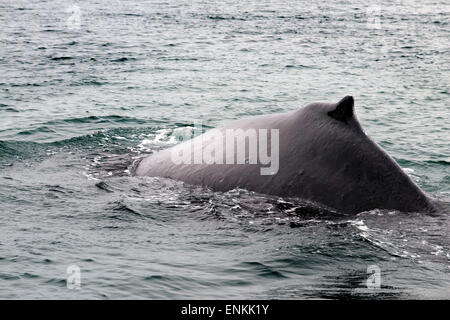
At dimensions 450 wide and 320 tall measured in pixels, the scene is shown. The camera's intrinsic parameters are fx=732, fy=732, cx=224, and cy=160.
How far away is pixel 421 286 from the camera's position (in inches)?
291

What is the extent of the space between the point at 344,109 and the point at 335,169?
74 centimetres

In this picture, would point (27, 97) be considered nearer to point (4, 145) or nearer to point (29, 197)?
point (4, 145)

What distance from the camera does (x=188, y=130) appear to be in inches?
705

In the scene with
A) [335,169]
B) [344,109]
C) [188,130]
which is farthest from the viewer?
[188,130]

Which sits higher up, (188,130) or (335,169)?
(335,169)

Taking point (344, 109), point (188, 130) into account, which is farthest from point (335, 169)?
point (188, 130)

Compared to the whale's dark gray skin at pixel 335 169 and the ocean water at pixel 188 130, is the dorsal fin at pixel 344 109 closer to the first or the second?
the whale's dark gray skin at pixel 335 169

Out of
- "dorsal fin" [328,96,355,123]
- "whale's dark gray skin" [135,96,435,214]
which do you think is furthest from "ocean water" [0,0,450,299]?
"dorsal fin" [328,96,355,123]

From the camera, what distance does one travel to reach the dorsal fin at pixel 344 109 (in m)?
8.78

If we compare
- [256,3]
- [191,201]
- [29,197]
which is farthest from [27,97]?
[256,3]

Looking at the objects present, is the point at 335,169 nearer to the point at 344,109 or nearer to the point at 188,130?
the point at 344,109

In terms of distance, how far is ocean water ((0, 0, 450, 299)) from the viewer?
312 inches

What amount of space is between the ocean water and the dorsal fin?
3.96 ft

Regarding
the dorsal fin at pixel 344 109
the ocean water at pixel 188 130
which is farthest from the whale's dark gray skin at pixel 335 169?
the ocean water at pixel 188 130
